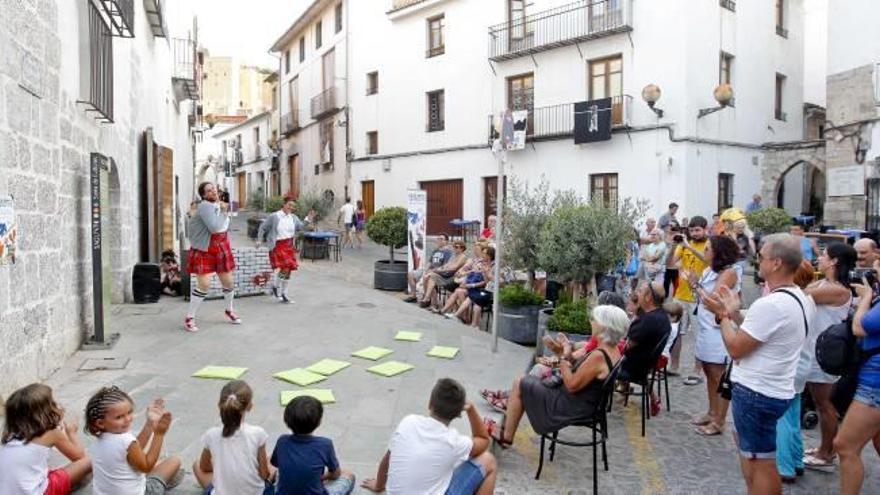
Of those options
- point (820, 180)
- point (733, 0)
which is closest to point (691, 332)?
point (733, 0)

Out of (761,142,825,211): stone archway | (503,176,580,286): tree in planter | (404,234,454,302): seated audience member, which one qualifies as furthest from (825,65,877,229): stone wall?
(404,234,454,302): seated audience member

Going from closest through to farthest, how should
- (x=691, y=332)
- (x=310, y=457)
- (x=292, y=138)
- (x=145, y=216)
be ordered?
(x=310, y=457)
(x=691, y=332)
(x=145, y=216)
(x=292, y=138)

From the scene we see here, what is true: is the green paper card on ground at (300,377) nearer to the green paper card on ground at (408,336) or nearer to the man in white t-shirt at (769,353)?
the green paper card on ground at (408,336)

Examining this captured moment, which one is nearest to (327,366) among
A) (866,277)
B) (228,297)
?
(228,297)

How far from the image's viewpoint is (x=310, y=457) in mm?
3277

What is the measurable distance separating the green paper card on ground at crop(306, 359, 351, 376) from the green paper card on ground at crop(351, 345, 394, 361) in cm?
29

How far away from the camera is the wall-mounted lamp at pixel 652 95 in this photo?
17031 mm

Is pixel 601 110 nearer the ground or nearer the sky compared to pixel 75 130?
nearer the sky

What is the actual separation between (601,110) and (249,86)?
41.4m

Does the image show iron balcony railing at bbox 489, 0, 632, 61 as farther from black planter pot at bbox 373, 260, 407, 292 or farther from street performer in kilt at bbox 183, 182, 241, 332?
street performer in kilt at bbox 183, 182, 241, 332

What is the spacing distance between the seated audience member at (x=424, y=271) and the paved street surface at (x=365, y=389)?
5.11ft

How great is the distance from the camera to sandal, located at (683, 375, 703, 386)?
6.59 metres

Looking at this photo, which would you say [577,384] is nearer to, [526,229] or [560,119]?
[526,229]

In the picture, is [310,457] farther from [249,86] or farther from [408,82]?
[249,86]
